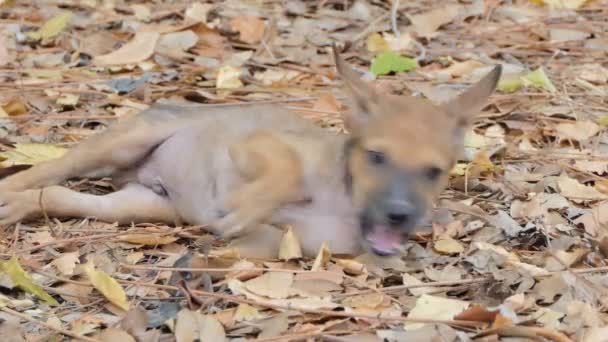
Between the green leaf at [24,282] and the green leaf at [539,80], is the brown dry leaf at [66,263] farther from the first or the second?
the green leaf at [539,80]

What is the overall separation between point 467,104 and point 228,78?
2.40m

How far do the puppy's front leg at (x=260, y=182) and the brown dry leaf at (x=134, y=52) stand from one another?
7.67ft

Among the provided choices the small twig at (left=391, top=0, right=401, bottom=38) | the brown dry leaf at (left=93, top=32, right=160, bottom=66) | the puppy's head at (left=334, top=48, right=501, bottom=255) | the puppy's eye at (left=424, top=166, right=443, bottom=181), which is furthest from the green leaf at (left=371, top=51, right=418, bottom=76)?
the puppy's eye at (left=424, top=166, right=443, bottom=181)

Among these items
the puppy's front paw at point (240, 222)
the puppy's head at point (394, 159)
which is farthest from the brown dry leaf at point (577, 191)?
the puppy's front paw at point (240, 222)

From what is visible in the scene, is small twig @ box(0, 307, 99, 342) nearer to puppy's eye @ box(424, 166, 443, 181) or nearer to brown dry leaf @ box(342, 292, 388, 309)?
brown dry leaf @ box(342, 292, 388, 309)

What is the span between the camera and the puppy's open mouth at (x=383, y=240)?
15.3ft

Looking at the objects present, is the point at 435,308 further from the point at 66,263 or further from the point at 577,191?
the point at 577,191

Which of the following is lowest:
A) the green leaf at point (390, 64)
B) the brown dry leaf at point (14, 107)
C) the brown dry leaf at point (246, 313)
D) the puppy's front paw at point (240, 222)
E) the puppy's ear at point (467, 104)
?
the green leaf at point (390, 64)

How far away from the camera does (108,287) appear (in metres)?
4.31

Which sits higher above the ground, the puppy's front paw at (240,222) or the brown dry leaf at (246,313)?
the puppy's front paw at (240,222)

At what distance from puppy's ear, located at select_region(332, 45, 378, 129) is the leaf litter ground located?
65 cm

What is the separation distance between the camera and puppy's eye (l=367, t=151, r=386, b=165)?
4.68m

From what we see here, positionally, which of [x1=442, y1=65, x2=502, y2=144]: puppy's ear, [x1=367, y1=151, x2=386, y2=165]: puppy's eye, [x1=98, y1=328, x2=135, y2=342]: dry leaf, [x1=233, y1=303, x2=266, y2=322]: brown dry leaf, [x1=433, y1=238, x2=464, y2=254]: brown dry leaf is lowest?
[x1=433, y1=238, x2=464, y2=254]: brown dry leaf

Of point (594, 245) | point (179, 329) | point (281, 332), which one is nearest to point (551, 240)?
point (594, 245)
